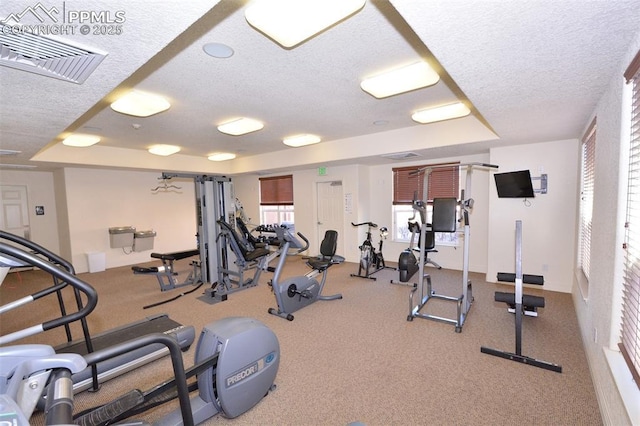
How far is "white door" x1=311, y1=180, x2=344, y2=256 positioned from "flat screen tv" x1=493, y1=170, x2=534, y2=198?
3.31 m

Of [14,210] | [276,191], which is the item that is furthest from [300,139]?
[14,210]

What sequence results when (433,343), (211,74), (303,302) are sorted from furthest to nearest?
1. (303,302)
2. (433,343)
3. (211,74)

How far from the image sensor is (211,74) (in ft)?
8.41

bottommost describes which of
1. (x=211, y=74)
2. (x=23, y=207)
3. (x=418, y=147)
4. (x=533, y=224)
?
(x=533, y=224)

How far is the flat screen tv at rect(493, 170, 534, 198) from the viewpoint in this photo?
13.7 ft

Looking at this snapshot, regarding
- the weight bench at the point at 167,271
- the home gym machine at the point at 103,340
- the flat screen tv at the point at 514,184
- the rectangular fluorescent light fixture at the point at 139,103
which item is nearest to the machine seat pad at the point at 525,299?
the flat screen tv at the point at 514,184

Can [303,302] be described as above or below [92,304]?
below

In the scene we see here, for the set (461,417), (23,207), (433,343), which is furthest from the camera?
(23,207)

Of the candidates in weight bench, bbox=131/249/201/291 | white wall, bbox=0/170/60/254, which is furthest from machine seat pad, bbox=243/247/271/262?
white wall, bbox=0/170/60/254

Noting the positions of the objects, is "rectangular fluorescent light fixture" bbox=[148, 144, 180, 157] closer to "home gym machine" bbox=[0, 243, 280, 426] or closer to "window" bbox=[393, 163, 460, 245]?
"home gym machine" bbox=[0, 243, 280, 426]

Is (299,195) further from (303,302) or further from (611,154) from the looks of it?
(611,154)

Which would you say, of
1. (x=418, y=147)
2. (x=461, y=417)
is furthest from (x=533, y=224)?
(x=461, y=417)

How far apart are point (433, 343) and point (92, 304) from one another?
2877 mm

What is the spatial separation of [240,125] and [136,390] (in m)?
3.31
